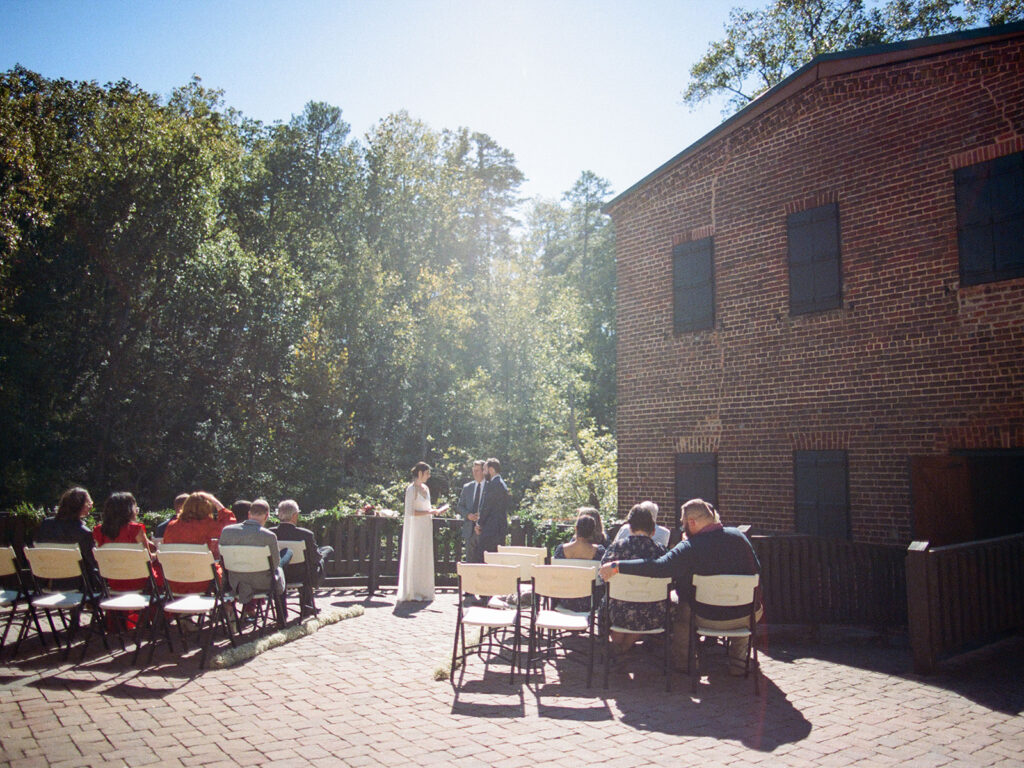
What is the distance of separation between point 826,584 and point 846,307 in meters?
3.97

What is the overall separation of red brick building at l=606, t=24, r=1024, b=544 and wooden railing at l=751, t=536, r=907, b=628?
916mm

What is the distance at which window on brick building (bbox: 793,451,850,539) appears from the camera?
10.6 m

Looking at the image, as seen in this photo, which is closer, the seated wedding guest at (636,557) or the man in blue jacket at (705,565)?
the man in blue jacket at (705,565)

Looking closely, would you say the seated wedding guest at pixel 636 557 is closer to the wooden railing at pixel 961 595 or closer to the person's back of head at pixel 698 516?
the person's back of head at pixel 698 516

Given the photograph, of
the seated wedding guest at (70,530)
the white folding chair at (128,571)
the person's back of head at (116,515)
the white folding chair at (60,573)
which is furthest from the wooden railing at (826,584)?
the seated wedding guest at (70,530)

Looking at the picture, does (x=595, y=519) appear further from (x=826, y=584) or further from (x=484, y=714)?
(x=826, y=584)

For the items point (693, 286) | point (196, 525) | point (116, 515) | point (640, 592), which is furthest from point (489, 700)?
point (693, 286)

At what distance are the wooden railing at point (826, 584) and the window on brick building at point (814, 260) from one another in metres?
3.70

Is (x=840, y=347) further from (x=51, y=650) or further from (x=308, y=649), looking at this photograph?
(x=51, y=650)

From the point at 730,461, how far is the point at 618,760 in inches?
304

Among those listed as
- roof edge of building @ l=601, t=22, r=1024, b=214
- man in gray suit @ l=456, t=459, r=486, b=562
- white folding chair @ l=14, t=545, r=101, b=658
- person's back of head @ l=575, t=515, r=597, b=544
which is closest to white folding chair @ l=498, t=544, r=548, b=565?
person's back of head @ l=575, t=515, r=597, b=544

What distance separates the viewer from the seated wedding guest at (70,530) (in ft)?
26.7

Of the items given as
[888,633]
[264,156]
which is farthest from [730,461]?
[264,156]

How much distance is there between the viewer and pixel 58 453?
922 inches
